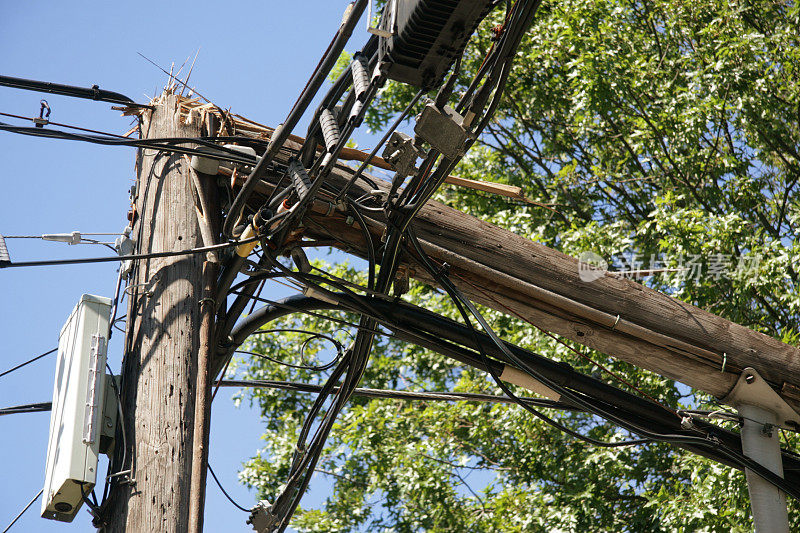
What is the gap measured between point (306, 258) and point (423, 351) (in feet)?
21.7

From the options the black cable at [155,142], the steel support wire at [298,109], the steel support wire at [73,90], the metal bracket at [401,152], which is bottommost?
the metal bracket at [401,152]

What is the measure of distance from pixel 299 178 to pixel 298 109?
35 centimetres

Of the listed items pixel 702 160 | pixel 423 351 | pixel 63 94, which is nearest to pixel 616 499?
pixel 423 351

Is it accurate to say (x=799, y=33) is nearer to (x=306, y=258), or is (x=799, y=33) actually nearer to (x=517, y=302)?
(x=517, y=302)

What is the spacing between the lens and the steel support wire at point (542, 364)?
4.15 meters

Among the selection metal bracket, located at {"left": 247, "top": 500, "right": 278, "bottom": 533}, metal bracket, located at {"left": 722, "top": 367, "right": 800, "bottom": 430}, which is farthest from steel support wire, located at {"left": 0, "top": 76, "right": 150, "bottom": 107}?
metal bracket, located at {"left": 722, "top": 367, "right": 800, "bottom": 430}

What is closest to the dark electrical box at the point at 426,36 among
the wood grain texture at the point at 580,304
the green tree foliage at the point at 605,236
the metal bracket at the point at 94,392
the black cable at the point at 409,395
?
the wood grain texture at the point at 580,304

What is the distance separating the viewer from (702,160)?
31.5 feet

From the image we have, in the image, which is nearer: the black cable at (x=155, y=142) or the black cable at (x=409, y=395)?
the black cable at (x=155, y=142)

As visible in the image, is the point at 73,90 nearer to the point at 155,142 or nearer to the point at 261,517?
the point at 155,142

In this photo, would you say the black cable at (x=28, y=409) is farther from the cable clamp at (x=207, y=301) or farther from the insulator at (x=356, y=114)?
the insulator at (x=356, y=114)

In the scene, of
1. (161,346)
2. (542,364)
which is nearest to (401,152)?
(161,346)

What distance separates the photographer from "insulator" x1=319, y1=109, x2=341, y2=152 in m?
3.40

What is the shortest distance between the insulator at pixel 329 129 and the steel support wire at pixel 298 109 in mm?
121
